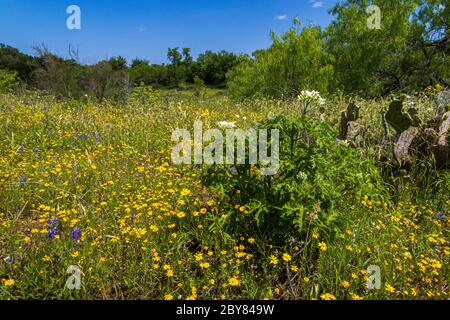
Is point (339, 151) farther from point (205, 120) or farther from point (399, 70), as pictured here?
point (399, 70)

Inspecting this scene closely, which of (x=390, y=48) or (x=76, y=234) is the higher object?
(x=390, y=48)

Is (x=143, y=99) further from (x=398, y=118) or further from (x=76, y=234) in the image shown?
(x=76, y=234)

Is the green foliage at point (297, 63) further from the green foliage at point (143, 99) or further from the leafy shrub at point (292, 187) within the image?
the leafy shrub at point (292, 187)

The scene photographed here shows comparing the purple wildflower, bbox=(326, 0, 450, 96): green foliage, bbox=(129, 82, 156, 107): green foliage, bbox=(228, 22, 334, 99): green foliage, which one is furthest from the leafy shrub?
bbox=(326, 0, 450, 96): green foliage

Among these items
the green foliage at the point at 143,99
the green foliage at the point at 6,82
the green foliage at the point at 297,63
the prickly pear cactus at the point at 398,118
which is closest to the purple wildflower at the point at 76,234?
the prickly pear cactus at the point at 398,118

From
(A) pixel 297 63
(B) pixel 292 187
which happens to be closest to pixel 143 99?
(B) pixel 292 187

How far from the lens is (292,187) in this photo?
2135 millimetres

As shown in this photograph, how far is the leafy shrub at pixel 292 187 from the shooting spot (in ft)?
7.23

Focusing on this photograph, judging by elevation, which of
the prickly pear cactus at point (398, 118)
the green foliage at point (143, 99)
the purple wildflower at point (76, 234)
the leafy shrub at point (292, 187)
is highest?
the green foliage at point (143, 99)


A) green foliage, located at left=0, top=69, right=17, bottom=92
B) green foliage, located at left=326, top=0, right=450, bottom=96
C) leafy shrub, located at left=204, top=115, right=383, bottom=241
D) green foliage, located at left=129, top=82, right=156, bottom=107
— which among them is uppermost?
green foliage, located at left=326, top=0, right=450, bottom=96

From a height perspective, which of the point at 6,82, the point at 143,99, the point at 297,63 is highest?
the point at 297,63

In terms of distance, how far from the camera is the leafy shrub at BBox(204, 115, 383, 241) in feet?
7.23

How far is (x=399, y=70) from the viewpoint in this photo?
57.5ft

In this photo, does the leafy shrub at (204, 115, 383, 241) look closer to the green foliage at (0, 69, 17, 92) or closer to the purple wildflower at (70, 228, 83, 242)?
the purple wildflower at (70, 228, 83, 242)
